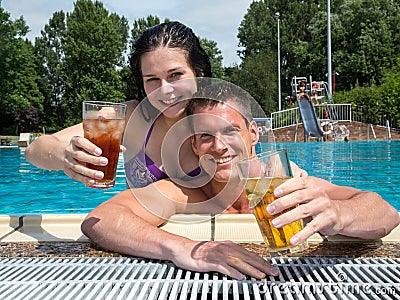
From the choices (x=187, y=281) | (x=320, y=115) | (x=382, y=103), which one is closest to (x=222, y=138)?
(x=187, y=281)

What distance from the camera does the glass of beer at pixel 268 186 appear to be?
137 cm

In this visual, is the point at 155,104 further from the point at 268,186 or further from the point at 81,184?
the point at 81,184

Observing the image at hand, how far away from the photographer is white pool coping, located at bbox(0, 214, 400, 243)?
222 centimetres

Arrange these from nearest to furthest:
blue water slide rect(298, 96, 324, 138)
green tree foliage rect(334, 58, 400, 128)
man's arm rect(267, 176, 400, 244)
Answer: man's arm rect(267, 176, 400, 244)
blue water slide rect(298, 96, 324, 138)
green tree foliage rect(334, 58, 400, 128)

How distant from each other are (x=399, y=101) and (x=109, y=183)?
21.9 meters

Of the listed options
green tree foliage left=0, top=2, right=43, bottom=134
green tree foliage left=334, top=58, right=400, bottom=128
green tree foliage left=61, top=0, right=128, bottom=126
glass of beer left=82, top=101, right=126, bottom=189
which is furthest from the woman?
green tree foliage left=61, top=0, right=128, bottom=126

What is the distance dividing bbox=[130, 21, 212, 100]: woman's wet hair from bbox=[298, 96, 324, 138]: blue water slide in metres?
14.6

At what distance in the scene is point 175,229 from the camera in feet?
7.95

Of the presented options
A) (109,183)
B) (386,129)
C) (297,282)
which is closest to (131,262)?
(109,183)

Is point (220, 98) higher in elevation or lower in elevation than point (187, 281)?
higher

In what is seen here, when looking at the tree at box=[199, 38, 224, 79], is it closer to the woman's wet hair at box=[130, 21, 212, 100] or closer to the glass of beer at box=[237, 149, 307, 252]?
the woman's wet hair at box=[130, 21, 212, 100]

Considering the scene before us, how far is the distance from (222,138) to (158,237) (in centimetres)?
81

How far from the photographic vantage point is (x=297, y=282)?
4.99 feet

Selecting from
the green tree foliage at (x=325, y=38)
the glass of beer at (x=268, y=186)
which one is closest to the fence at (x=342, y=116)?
the green tree foliage at (x=325, y=38)
